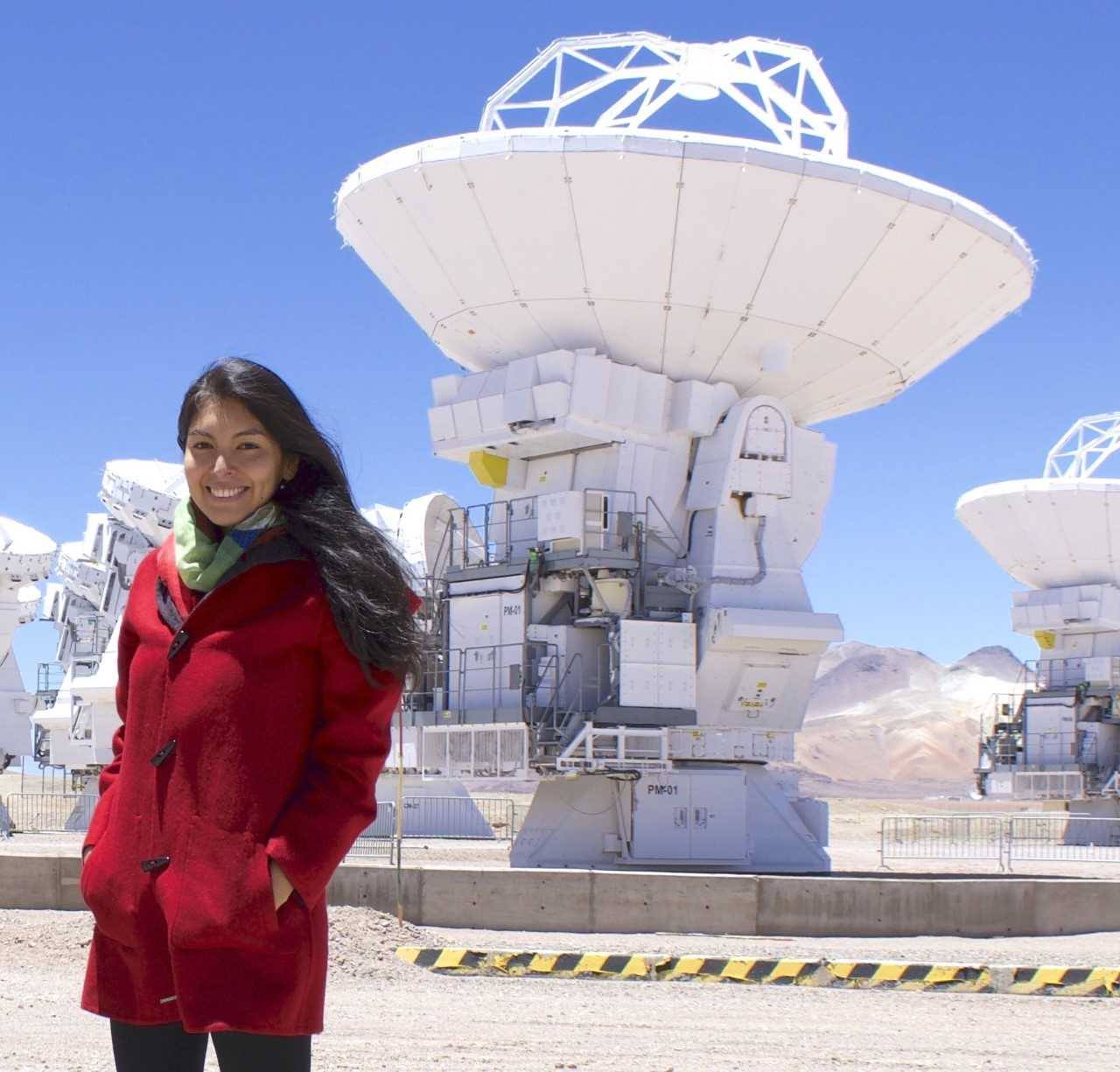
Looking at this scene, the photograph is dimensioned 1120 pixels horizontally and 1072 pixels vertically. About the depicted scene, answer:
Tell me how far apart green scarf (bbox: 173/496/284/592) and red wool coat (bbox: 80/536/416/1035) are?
38mm

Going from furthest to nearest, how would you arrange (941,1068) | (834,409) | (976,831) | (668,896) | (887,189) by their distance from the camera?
(976,831)
(834,409)
(887,189)
(668,896)
(941,1068)

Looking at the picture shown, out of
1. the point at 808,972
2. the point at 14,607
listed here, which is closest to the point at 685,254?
the point at 808,972

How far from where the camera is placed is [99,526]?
4478cm

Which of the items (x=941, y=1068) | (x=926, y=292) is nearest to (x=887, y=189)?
(x=926, y=292)

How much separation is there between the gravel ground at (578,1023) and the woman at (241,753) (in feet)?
12.9

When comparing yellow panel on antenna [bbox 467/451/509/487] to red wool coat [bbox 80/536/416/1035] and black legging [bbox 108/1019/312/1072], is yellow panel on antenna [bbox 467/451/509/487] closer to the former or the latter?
red wool coat [bbox 80/536/416/1035]

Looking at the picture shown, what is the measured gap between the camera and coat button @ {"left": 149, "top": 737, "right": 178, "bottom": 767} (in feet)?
10.6

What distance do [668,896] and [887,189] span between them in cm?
977

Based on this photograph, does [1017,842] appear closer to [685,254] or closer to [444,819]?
[444,819]

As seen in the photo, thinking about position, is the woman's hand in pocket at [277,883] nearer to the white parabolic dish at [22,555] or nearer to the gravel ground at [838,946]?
the gravel ground at [838,946]

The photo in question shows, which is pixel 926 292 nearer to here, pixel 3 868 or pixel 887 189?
pixel 887 189

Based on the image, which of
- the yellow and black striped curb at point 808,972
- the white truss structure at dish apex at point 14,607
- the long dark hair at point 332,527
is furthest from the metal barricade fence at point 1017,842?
the long dark hair at point 332,527

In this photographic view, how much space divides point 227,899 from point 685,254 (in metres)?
18.1

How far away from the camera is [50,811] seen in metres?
43.6
